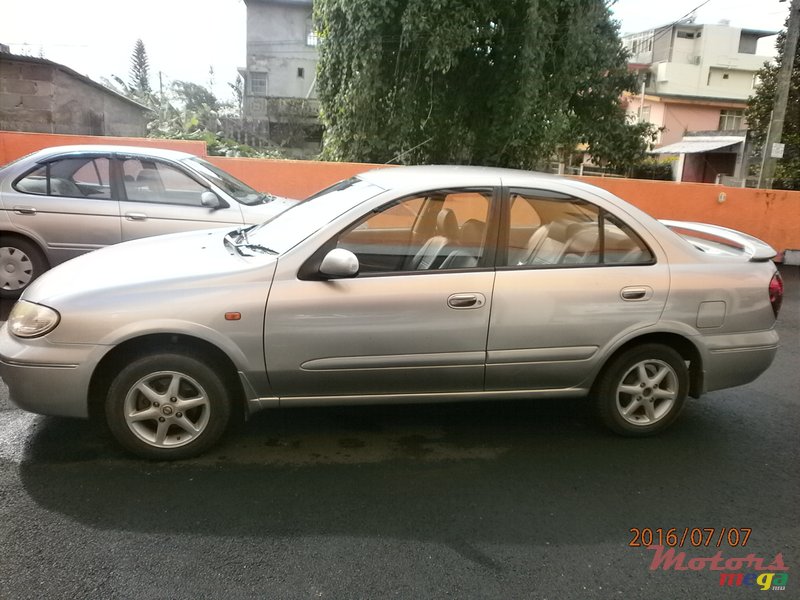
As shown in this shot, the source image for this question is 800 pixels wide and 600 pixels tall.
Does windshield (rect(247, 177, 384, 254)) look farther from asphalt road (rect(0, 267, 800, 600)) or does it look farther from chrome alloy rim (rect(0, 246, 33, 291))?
chrome alloy rim (rect(0, 246, 33, 291))

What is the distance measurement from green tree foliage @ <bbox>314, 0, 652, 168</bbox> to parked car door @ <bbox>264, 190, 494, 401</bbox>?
29.7 ft

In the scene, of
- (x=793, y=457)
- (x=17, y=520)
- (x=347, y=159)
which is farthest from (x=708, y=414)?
(x=347, y=159)

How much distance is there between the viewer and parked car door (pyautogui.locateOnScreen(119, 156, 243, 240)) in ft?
20.6

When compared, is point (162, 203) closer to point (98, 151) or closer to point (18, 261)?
point (98, 151)

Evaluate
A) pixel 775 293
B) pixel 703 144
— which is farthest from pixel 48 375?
pixel 703 144

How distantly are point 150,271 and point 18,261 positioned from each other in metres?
3.86

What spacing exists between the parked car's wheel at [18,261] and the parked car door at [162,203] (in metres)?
0.94

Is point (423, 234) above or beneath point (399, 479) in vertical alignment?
above

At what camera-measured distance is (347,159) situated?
14.2 m

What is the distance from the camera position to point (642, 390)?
A: 3.79m

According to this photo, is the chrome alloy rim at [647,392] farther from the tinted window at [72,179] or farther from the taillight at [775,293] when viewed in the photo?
the tinted window at [72,179]

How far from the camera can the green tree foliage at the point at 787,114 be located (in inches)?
756

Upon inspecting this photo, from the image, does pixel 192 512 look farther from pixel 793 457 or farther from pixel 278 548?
pixel 793 457
